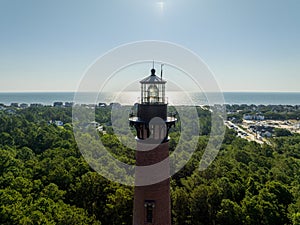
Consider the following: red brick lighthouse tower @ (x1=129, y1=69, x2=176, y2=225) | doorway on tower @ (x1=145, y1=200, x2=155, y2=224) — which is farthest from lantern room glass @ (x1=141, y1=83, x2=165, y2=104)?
doorway on tower @ (x1=145, y1=200, x2=155, y2=224)

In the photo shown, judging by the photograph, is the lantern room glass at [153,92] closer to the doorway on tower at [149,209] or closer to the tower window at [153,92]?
the tower window at [153,92]

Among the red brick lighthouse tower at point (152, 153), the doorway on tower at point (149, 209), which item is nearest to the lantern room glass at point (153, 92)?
the red brick lighthouse tower at point (152, 153)

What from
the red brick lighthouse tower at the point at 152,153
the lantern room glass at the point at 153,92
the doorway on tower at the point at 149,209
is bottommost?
the doorway on tower at the point at 149,209

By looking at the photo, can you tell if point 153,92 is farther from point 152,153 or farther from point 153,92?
point 152,153

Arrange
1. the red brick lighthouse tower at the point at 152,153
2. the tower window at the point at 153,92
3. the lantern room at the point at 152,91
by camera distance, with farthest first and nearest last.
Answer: the tower window at the point at 153,92 < the lantern room at the point at 152,91 < the red brick lighthouse tower at the point at 152,153

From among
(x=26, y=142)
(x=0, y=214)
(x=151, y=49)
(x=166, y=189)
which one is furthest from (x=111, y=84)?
(x=26, y=142)

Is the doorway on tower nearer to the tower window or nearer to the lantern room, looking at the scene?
the lantern room

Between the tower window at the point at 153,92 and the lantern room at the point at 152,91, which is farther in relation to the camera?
the tower window at the point at 153,92

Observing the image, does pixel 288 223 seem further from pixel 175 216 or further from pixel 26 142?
pixel 26 142
